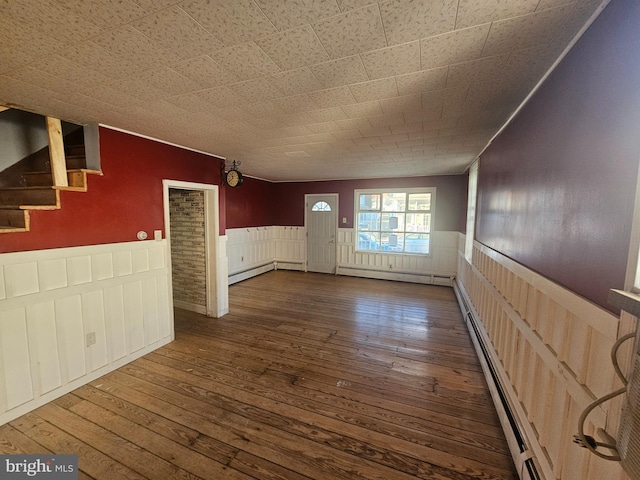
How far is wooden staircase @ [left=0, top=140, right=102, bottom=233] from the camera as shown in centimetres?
205

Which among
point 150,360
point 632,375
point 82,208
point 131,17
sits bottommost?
point 150,360

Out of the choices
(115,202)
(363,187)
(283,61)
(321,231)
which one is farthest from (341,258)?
(283,61)

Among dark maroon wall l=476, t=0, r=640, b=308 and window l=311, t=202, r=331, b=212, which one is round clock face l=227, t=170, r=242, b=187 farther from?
dark maroon wall l=476, t=0, r=640, b=308

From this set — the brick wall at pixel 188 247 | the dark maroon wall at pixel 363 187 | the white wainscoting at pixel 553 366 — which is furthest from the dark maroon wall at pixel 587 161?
the brick wall at pixel 188 247

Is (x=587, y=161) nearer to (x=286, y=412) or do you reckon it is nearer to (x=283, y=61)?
(x=283, y=61)

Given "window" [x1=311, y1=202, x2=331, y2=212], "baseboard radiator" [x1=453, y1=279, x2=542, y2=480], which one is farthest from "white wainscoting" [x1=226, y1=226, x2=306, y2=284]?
"baseboard radiator" [x1=453, y1=279, x2=542, y2=480]

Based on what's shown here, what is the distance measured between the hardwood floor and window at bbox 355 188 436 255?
274cm

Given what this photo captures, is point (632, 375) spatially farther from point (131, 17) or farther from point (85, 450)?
point (85, 450)

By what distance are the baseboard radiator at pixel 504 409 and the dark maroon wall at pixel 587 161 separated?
3.35 ft

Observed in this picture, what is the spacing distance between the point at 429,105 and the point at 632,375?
1.86 metres

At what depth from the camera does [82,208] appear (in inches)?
93.4

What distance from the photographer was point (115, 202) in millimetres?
2609

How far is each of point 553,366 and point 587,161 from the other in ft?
3.21

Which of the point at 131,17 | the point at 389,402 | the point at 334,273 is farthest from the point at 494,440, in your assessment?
the point at 334,273
